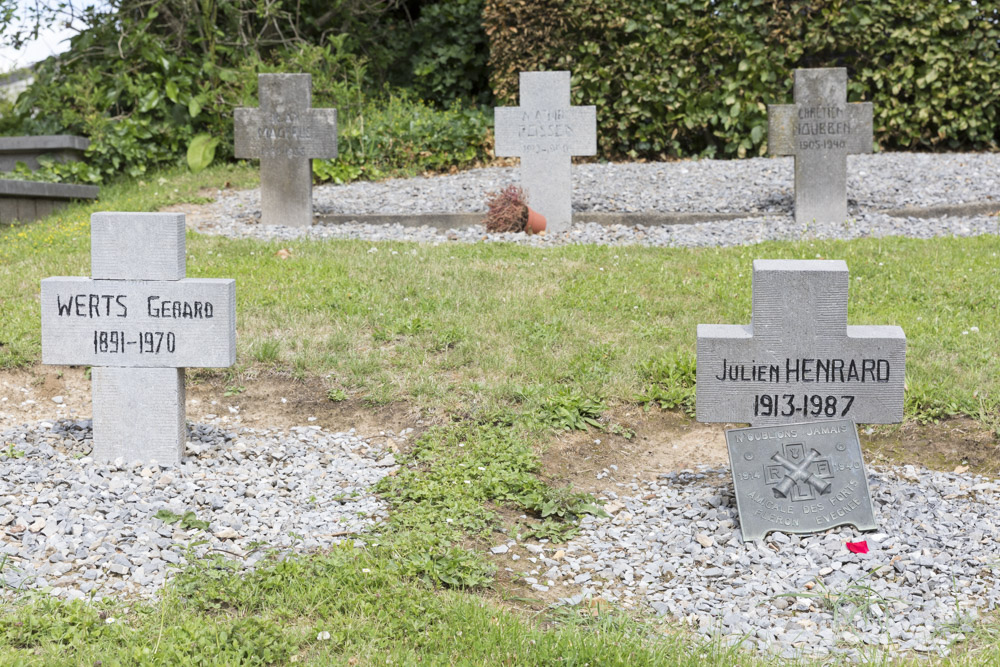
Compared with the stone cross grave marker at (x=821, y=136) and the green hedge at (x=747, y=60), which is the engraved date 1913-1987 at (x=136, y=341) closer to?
the stone cross grave marker at (x=821, y=136)

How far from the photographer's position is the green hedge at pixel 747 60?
10.8 meters

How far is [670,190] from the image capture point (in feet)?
31.2

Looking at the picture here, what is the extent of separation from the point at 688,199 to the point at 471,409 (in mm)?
4891

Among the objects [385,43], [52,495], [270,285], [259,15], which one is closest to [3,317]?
[270,285]

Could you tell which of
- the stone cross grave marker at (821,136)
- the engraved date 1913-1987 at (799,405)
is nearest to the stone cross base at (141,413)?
the engraved date 1913-1987 at (799,405)

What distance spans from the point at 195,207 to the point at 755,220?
4.89 metres

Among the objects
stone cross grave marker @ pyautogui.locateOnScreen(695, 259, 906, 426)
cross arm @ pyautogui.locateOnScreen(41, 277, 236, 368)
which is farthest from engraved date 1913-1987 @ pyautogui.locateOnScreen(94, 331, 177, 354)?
stone cross grave marker @ pyautogui.locateOnScreen(695, 259, 906, 426)

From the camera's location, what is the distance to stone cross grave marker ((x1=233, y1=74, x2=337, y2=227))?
8914mm

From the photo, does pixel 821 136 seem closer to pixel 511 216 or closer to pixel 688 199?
pixel 688 199

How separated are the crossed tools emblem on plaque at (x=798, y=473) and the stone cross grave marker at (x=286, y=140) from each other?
5.84 metres

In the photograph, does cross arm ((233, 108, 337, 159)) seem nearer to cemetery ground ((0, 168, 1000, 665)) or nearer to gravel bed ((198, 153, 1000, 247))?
gravel bed ((198, 153, 1000, 247))

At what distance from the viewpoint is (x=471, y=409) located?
16.1 ft

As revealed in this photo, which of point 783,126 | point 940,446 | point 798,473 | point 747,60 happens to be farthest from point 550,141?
point 798,473

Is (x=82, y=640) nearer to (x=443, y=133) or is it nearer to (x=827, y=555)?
(x=827, y=555)
